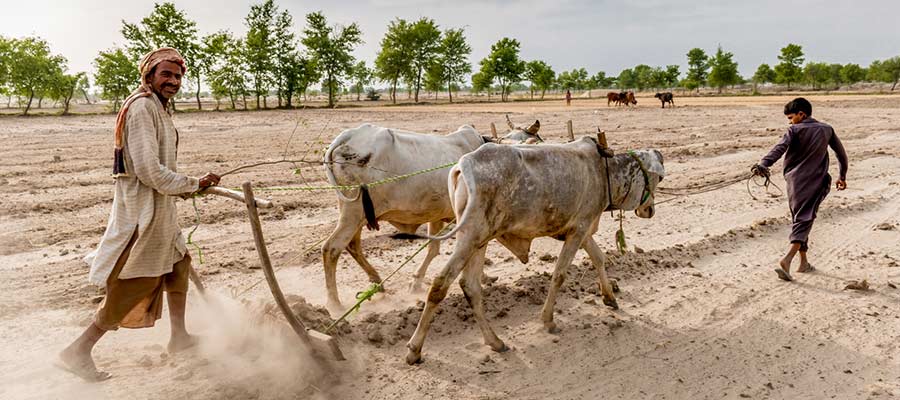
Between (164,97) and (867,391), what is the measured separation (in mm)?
5322

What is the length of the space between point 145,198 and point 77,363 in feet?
3.95

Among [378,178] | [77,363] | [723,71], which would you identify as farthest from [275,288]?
[723,71]

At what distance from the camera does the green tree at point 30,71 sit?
38375 millimetres

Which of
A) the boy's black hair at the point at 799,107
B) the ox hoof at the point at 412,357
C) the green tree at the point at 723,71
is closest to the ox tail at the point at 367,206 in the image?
the ox hoof at the point at 412,357

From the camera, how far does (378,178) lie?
546 centimetres

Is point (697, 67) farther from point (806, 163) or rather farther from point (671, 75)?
point (806, 163)

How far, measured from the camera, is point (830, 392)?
13.4ft

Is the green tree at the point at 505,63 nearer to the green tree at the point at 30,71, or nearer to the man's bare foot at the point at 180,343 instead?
the green tree at the point at 30,71

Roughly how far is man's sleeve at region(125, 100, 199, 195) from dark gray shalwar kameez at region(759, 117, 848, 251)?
5510 mm

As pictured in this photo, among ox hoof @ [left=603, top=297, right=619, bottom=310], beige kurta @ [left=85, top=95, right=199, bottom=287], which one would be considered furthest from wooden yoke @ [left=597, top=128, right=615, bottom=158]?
beige kurta @ [left=85, top=95, right=199, bottom=287]

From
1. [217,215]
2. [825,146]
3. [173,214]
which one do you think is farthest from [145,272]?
[825,146]

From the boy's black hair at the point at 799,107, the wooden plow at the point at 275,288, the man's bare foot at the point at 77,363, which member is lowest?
the man's bare foot at the point at 77,363

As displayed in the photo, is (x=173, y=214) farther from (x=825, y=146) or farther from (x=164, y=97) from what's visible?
(x=825, y=146)

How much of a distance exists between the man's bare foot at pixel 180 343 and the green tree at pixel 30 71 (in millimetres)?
41851
